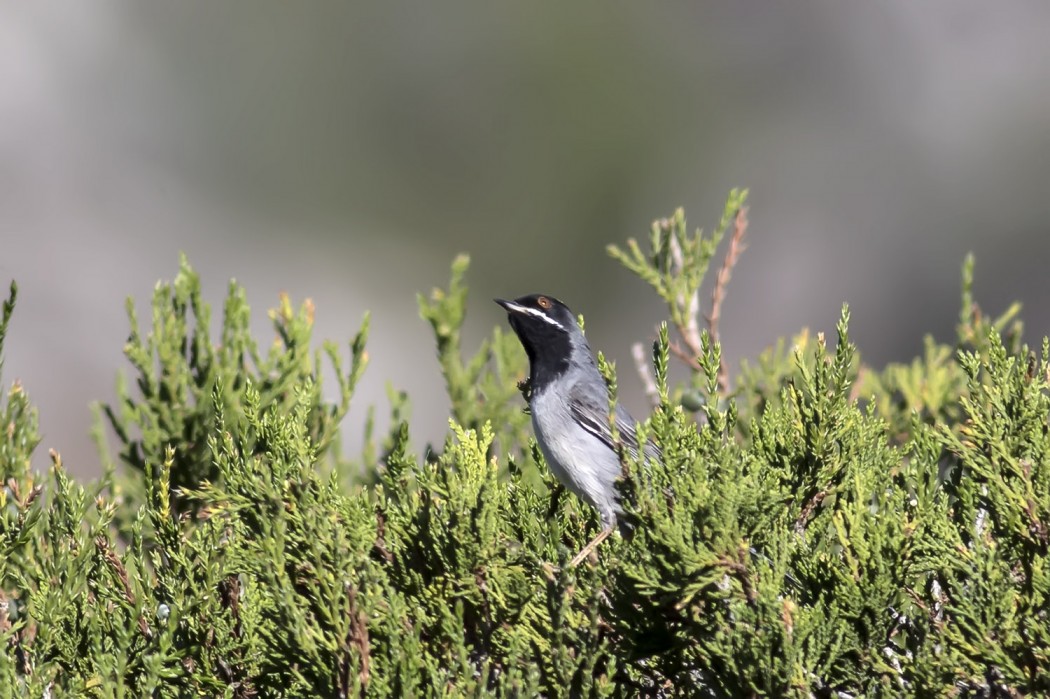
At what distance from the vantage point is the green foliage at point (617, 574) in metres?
2.58

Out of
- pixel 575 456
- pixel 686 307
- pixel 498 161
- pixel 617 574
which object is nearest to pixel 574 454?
pixel 575 456

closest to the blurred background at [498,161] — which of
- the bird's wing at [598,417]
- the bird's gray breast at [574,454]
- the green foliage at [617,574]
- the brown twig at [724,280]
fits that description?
the brown twig at [724,280]

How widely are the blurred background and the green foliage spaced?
12979 mm

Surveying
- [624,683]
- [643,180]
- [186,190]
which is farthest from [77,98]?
[624,683]

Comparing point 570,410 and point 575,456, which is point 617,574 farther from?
point 570,410

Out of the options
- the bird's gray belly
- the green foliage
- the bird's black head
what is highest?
the bird's black head

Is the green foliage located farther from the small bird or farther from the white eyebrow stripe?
the white eyebrow stripe

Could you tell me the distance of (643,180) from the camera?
22.1 m

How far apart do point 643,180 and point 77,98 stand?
461 inches

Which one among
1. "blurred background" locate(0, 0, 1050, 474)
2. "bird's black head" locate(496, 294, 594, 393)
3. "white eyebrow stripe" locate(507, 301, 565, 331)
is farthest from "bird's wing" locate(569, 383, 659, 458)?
"blurred background" locate(0, 0, 1050, 474)

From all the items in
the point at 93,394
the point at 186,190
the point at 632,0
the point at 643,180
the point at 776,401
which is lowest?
the point at 776,401

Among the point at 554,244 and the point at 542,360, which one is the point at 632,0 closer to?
the point at 554,244

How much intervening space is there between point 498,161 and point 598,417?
19381 millimetres

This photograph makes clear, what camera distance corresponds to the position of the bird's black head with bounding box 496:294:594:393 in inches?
185
